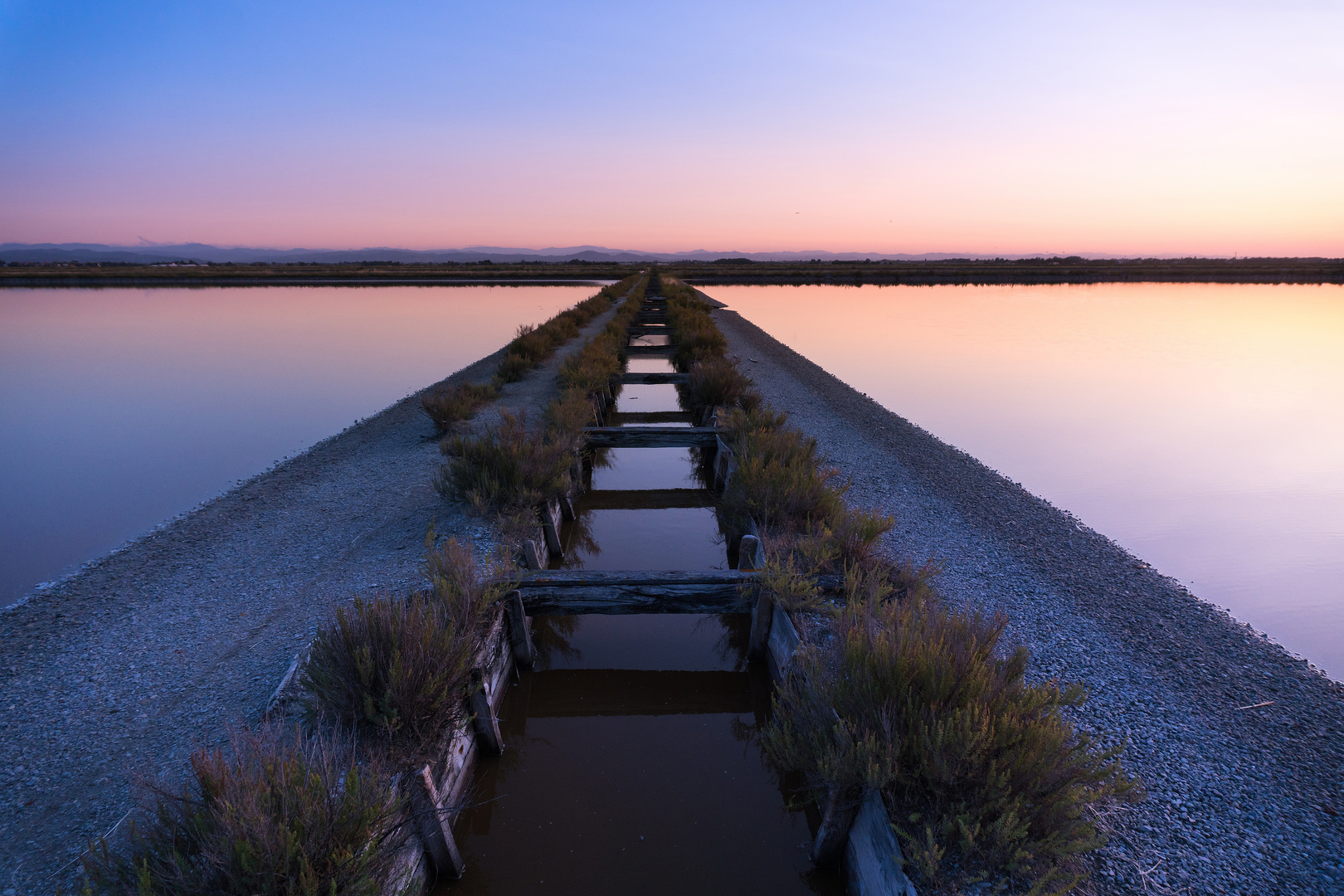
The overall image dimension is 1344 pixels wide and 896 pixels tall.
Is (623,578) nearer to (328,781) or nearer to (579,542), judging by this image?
(328,781)

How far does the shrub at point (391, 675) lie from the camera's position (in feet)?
10.2

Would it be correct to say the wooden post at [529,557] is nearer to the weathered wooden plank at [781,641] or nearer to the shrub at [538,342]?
the weathered wooden plank at [781,641]

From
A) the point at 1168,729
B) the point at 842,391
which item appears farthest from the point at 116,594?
the point at 842,391

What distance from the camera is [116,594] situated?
5.05m

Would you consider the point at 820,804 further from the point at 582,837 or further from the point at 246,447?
the point at 246,447

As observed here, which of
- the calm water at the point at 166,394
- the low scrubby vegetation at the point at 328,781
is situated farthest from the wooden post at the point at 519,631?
the calm water at the point at 166,394

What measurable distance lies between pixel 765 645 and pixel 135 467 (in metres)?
10.4

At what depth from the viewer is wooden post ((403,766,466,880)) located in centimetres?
292

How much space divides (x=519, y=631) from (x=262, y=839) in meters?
2.65

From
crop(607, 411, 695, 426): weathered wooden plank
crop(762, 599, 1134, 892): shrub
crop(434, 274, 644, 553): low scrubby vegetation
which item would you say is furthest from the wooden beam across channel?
crop(762, 599, 1134, 892): shrub

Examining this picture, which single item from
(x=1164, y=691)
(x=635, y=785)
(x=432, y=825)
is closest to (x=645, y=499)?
(x=635, y=785)

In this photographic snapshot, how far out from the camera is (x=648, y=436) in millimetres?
9461

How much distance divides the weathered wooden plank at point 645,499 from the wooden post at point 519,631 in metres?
3.61

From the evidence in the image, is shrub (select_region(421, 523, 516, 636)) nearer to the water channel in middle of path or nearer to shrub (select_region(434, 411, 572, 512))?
the water channel in middle of path
